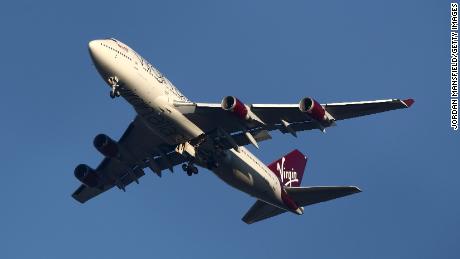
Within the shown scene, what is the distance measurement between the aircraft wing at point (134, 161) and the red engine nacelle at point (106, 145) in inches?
27.3

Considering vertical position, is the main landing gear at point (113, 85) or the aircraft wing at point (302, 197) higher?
the main landing gear at point (113, 85)

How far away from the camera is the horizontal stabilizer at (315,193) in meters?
59.6

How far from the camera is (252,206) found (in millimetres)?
64688

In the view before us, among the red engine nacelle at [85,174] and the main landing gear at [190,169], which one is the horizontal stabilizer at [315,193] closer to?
the main landing gear at [190,169]

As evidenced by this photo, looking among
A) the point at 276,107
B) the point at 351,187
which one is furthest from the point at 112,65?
the point at 351,187

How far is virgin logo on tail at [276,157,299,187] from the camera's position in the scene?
65.9m

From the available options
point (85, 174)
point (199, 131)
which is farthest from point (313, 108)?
point (85, 174)

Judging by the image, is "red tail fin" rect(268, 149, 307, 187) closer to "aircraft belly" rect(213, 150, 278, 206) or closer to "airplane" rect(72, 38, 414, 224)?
"airplane" rect(72, 38, 414, 224)

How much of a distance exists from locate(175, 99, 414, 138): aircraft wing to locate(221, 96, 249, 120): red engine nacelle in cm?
63

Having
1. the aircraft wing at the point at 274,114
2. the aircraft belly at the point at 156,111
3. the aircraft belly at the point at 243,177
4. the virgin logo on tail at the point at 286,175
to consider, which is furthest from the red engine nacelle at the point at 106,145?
the virgin logo on tail at the point at 286,175

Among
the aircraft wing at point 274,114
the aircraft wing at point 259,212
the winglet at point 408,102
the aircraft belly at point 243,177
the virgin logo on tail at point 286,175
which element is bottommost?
the aircraft wing at point 259,212

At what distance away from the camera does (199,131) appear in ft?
182

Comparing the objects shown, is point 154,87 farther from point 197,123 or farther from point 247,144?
point 247,144

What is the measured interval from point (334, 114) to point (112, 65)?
14.3 m
